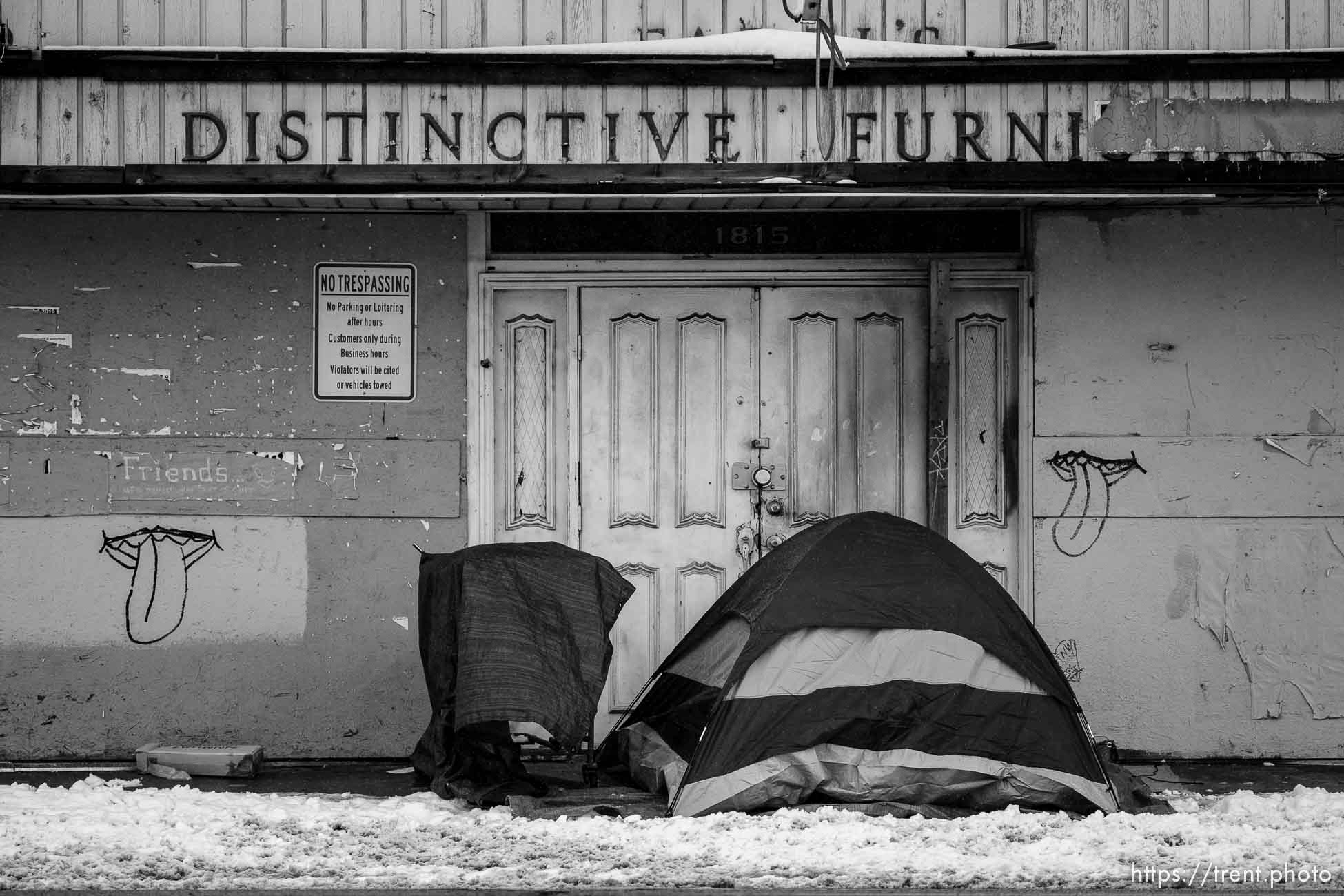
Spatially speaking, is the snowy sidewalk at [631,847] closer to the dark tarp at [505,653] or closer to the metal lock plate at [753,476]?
the dark tarp at [505,653]

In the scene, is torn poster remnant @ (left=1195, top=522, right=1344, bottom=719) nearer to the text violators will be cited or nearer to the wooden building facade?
the wooden building facade

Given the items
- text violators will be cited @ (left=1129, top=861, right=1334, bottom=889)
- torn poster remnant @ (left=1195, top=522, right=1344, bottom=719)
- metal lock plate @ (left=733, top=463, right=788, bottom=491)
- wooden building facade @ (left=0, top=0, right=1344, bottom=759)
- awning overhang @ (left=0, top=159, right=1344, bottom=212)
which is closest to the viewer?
text violators will be cited @ (left=1129, top=861, right=1334, bottom=889)

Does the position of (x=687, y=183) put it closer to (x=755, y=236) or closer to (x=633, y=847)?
(x=755, y=236)

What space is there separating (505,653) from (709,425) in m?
2.21

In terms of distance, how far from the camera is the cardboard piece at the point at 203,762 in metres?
7.20

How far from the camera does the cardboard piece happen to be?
23.6 ft

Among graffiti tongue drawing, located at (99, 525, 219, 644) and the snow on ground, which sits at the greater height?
graffiti tongue drawing, located at (99, 525, 219, 644)

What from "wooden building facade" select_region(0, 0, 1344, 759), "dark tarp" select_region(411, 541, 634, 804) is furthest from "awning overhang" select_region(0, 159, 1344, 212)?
"dark tarp" select_region(411, 541, 634, 804)

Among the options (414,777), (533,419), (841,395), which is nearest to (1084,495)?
(841,395)

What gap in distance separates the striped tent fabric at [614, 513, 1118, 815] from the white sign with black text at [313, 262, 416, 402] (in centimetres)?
262

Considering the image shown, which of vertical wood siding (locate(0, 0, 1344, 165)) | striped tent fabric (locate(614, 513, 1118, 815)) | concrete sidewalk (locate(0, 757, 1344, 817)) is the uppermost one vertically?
vertical wood siding (locate(0, 0, 1344, 165))

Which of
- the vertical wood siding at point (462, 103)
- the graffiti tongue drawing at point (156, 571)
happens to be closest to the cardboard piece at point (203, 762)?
the graffiti tongue drawing at point (156, 571)

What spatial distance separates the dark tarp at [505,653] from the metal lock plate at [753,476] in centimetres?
141

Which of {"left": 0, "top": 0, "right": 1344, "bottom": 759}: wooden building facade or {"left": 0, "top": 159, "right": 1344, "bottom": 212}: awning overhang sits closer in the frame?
{"left": 0, "top": 159, "right": 1344, "bottom": 212}: awning overhang
